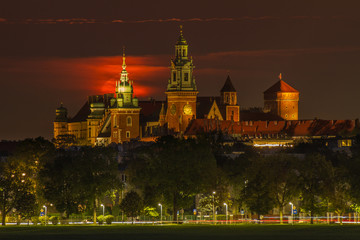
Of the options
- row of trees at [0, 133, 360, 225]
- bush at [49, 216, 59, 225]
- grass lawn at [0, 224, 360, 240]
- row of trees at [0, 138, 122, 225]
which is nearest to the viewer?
grass lawn at [0, 224, 360, 240]

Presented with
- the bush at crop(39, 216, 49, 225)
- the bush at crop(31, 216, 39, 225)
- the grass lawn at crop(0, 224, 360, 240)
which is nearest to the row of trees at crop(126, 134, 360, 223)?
the grass lawn at crop(0, 224, 360, 240)

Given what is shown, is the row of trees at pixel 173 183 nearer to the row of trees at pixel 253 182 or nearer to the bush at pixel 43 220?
the row of trees at pixel 253 182

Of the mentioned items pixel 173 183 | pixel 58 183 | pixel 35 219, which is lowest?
pixel 35 219

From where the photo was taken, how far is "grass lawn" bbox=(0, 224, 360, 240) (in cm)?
13138

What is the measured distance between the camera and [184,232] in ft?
463

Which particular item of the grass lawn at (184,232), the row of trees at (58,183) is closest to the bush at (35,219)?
the row of trees at (58,183)

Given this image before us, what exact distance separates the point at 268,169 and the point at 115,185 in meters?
19.2

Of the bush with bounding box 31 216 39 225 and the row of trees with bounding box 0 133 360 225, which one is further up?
the row of trees with bounding box 0 133 360 225

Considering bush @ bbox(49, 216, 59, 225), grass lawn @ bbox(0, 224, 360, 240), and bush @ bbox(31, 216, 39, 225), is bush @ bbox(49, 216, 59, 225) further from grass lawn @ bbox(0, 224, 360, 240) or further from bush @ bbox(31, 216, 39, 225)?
grass lawn @ bbox(0, 224, 360, 240)

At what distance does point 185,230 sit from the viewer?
146 m

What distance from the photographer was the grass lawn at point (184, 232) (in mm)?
131375

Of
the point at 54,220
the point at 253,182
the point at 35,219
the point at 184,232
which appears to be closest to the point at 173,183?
the point at 253,182

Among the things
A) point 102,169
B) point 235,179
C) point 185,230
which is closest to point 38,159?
point 102,169

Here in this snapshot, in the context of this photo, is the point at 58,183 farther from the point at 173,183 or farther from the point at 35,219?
the point at 173,183
